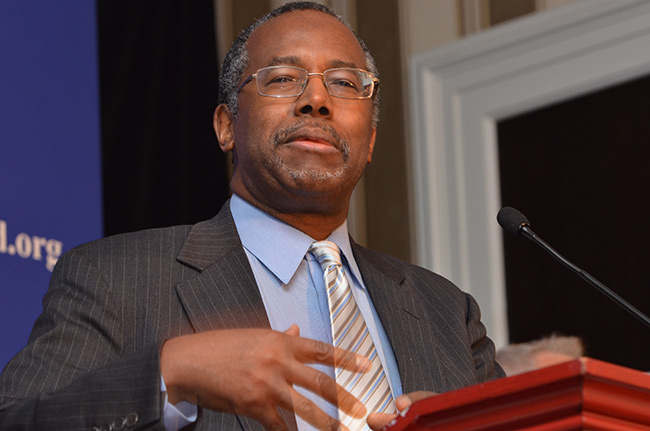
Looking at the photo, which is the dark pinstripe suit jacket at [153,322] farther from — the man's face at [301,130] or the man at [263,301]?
the man's face at [301,130]

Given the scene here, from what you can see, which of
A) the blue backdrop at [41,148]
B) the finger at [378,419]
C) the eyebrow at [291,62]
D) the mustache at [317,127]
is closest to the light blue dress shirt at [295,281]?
the mustache at [317,127]

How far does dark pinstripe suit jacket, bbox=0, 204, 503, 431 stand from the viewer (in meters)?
1.33

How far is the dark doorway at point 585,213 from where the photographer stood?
3.28 metres

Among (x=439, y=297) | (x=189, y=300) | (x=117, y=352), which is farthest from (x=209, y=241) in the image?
(x=439, y=297)

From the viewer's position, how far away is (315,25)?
2.04 meters

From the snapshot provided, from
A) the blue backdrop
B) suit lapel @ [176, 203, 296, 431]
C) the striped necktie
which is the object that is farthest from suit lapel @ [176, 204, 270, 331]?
the blue backdrop

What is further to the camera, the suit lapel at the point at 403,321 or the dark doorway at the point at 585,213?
the dark doorway at the point at 585,213

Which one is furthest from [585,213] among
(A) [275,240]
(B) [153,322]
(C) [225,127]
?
(B) [153,322]

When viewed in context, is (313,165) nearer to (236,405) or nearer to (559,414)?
(236,405)

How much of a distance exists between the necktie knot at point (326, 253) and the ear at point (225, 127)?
35cm

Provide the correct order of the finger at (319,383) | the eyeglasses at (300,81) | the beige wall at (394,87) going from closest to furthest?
the finger at (319,383), the eyeglasses at (300,81), the beige wall at (394,87)

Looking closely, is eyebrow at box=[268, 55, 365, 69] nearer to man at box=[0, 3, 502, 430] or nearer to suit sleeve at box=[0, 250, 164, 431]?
man at box=[0, 3, 502, 430]

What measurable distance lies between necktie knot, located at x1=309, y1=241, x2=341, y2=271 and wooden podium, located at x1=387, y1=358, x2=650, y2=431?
85cm

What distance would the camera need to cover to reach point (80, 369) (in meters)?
1.50
